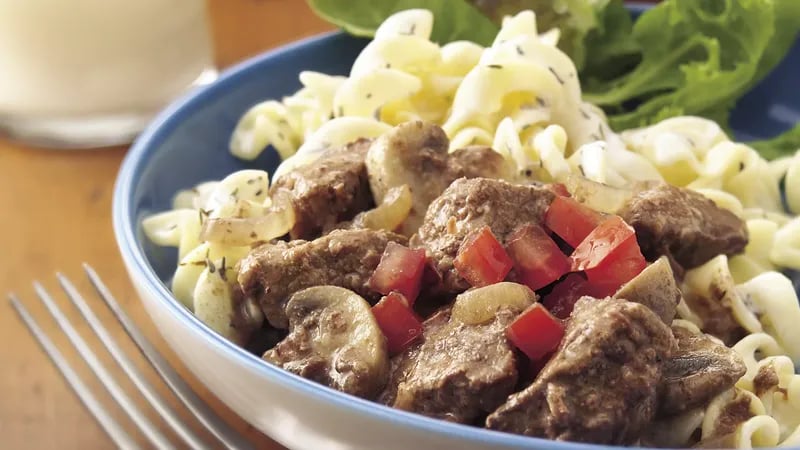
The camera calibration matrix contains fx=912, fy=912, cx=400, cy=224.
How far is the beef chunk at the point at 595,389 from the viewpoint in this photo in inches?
66.7

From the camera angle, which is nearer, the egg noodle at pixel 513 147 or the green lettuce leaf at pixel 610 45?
the egg noodle at pixel 513 147

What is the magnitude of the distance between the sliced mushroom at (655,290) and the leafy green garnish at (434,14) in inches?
64.8

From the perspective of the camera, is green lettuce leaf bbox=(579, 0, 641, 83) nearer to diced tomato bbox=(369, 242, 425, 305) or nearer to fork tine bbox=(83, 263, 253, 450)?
diced tomato bbox=(369, 242, 425, 305)

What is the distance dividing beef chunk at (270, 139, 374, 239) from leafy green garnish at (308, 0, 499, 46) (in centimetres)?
100

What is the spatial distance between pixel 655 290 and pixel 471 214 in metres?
0.45

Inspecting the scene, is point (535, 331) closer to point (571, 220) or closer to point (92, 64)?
point (571, 220)

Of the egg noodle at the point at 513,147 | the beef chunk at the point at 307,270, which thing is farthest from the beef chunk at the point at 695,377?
the beef chunk at the point at 307,270

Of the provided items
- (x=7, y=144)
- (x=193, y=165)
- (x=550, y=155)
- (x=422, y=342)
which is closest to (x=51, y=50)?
(x=7, y=144)

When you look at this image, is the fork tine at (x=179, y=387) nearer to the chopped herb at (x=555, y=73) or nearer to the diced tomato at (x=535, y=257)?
the diced tomato at (x=535, y=257)

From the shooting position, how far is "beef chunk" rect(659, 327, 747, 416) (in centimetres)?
183

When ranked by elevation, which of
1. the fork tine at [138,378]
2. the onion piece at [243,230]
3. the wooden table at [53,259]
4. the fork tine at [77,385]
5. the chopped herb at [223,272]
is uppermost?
the onion piece at [243,230]

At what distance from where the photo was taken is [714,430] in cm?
186

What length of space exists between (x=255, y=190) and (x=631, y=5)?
5.71ft

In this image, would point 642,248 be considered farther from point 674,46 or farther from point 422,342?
point 674,46
